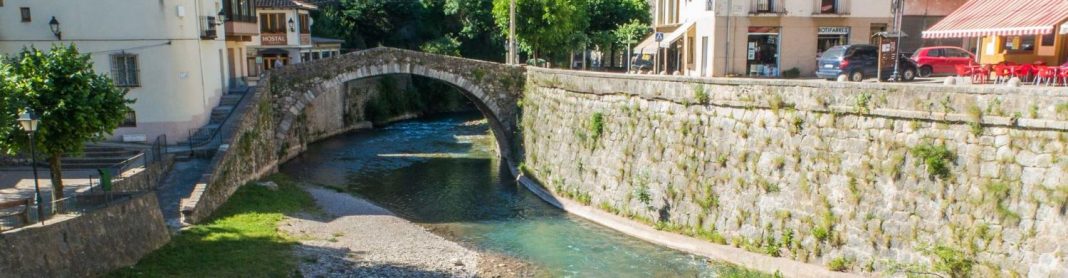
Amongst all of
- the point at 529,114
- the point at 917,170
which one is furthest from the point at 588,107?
→ the point at 917,170

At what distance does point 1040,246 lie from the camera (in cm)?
1338

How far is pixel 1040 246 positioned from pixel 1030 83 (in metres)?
6.63

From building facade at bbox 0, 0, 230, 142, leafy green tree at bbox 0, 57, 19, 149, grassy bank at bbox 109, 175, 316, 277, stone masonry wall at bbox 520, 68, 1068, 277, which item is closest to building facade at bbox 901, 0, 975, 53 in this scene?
stone masonry wall at bbox 520, 68, 1068, 277

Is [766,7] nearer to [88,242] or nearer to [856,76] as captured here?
[856,76]

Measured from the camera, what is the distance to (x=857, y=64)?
22.8 meters

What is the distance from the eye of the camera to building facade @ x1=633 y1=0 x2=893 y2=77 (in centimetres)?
2758

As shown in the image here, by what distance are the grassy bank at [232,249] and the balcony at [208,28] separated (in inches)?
272

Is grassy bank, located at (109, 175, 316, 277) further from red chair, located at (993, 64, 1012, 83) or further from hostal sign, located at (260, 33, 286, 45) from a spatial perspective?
hostal sign, located at (260, 33, 286, 45)

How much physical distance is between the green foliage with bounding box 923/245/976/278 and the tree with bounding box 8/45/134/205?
56.2 feet

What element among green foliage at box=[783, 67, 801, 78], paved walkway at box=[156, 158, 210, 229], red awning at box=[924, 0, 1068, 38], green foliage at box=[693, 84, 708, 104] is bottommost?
paved walkway at box=[156, 158, 210, 229]

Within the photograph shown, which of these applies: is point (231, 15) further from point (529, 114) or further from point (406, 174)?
point (529, 114)

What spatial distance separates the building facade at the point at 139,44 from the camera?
2280cm

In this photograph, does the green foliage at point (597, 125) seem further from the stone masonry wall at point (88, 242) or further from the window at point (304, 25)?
the window at point (304, 25)

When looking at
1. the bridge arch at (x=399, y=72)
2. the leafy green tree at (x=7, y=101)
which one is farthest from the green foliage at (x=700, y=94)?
the leafy green tree at (x=7, y=101)
